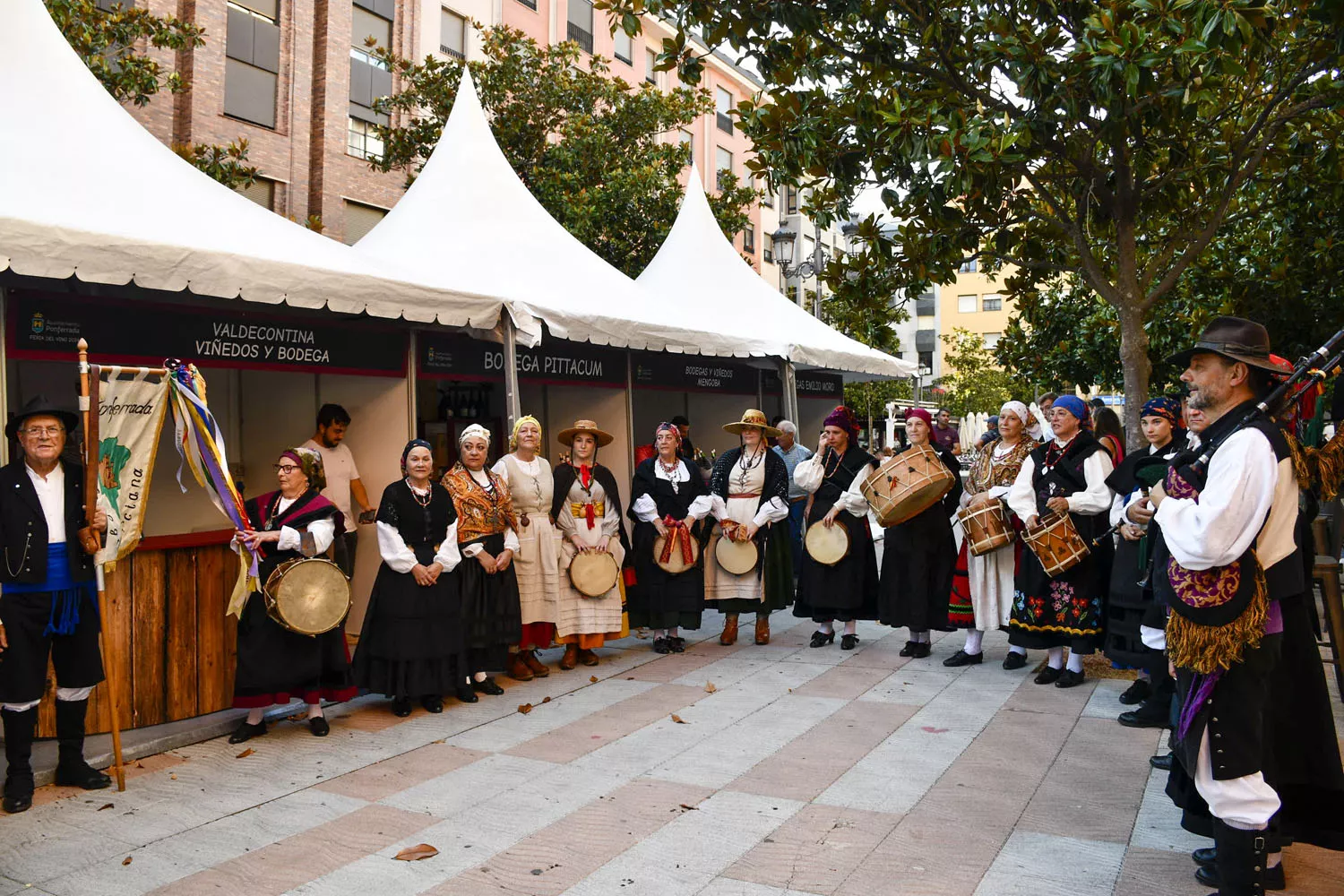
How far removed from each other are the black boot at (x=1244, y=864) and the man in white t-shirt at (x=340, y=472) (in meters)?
5.92

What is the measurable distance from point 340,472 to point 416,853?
410 centimetres

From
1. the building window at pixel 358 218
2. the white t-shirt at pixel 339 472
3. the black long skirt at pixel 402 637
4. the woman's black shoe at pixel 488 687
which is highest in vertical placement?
the building window at pixel 358 218

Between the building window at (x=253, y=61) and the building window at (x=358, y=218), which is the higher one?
the building window at (x=253, y=61)

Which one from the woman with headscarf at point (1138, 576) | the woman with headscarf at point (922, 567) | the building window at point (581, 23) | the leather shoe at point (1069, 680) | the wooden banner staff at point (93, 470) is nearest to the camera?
the wooden banner staff at point (93, 470)

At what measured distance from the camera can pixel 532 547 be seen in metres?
7.38

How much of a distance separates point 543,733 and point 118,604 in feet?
8.04

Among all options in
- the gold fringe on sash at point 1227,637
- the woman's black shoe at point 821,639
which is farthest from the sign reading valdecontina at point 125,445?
the woman's black shoe at point 821,639

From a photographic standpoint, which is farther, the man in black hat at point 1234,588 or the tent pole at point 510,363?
the tent pole at point 510,363

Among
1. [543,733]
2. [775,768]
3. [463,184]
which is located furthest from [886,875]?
[463,184]

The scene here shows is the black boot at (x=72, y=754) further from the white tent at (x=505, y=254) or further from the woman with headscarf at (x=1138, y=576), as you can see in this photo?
the woman with headscarf at (x=1138, y=576)

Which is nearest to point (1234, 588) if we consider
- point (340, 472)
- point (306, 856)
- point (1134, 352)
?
point (306, 856)

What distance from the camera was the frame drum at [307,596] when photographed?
5.61 meters

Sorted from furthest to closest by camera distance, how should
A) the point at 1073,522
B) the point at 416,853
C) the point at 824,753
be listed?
the point at 1073,522 → the point at 824,753 → the point at 416,853

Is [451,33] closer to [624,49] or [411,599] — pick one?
[624,49]
